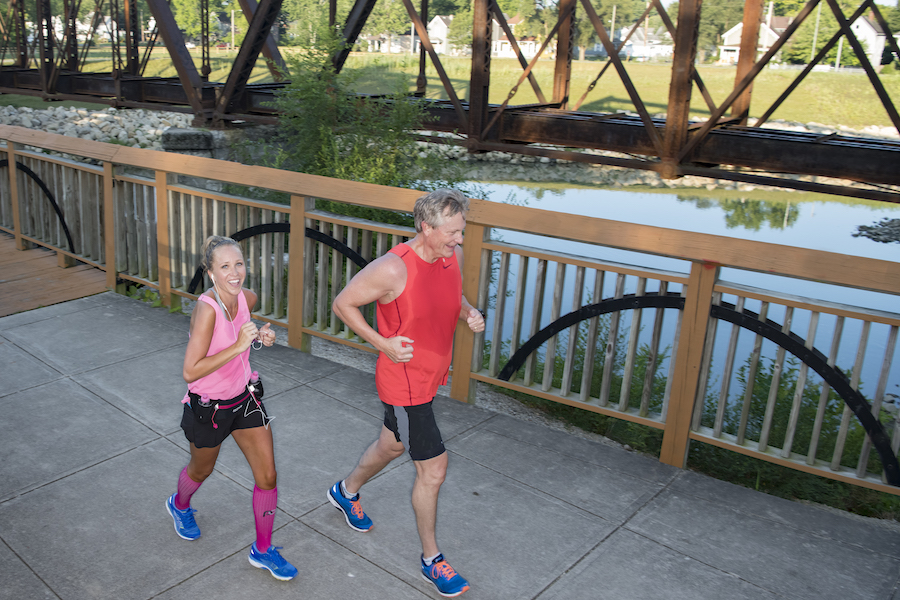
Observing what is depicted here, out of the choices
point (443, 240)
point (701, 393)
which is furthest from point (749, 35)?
point (443, 240)

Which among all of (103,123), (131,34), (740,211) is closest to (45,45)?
(131,34)

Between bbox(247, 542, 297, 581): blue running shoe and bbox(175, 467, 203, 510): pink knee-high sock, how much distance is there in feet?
1.24

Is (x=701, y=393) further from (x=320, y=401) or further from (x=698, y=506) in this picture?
(x=320, y=401)

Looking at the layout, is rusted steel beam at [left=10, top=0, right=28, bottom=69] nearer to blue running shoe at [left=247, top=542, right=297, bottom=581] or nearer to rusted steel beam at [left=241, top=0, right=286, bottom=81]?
rusted steel beam at [left=241, top=0, right=286, bottom=81]

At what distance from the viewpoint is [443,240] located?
9.55 ft

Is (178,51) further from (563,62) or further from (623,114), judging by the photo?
(623,114)

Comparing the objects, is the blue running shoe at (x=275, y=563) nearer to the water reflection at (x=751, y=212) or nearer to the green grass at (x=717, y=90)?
the water reflection at (x=751, y=212)

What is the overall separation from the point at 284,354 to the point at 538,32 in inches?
3738

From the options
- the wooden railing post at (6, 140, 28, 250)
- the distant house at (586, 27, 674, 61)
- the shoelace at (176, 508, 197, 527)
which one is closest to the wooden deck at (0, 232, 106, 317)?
the wooden railing post at (6, 140, 28, 250)

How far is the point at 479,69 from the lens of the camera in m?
9.40

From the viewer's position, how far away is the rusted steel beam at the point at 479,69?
9.13 metres

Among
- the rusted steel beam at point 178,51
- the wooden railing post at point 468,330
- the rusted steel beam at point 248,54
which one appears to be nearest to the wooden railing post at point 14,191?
the rusted steel beam at point 248,54

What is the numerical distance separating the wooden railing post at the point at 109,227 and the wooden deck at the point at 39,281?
16 cm

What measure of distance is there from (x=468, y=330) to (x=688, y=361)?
4.83ft
